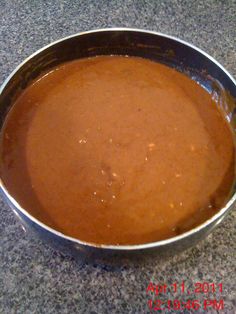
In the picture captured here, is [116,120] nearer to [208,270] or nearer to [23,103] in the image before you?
[23,103]

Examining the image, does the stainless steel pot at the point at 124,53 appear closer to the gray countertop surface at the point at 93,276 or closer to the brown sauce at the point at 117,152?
the brown sauce at the point at 117,152

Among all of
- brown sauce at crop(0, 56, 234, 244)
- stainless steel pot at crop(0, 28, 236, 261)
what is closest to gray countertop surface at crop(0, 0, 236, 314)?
brown sauce at crop(0, 56, 234, 244)

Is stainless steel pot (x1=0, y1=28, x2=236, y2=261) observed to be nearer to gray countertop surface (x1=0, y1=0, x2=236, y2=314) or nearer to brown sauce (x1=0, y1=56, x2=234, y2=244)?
brown sauce (x1=0, y1=56, x2=234, y2=244)

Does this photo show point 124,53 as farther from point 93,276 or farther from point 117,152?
point 93,276

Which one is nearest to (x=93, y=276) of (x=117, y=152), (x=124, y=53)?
(x=117, y=152)

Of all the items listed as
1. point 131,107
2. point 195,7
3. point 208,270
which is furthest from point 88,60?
point 208,270

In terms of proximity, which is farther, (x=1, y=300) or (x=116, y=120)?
(x=116, y=120)

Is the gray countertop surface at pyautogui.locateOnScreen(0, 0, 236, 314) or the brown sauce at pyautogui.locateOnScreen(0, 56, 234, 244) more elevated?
the brown sauce at pyautogui.locateOnScreen(0, 56, 234, 244)

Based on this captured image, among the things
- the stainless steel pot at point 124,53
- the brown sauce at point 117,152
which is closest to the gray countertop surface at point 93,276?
the brown sauce at point 117,152
